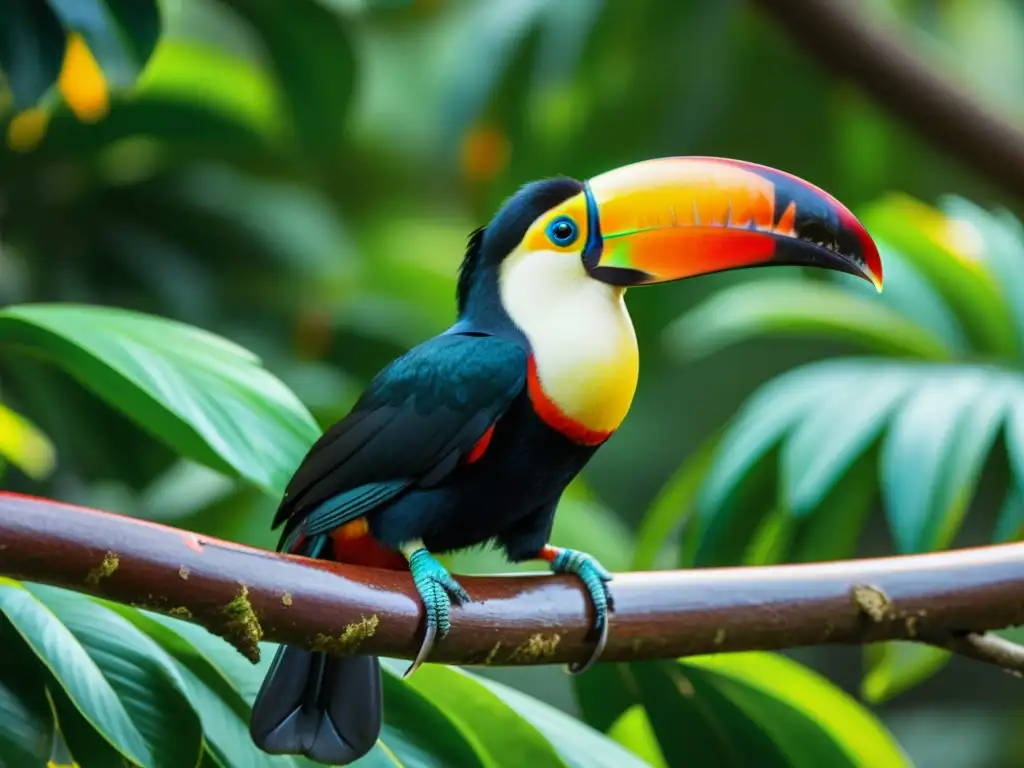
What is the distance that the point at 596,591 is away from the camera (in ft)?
3.38

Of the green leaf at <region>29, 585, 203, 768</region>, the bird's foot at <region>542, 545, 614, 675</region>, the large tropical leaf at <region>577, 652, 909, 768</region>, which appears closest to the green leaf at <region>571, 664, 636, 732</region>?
the large tropical leaf at <region>577, 652, 909, 768</region>

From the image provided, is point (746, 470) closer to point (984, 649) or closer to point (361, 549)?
point (984, 649)

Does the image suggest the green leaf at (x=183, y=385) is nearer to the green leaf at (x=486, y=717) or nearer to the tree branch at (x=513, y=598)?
the tree branch at (x=513, y=598)

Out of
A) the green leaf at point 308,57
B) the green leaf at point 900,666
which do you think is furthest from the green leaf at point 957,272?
the green leaf at point 308,57

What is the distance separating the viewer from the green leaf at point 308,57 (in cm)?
186

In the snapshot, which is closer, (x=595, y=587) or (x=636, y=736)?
(x=595, y=587)

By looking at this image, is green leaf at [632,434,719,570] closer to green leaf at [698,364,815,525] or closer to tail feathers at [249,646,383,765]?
green leaf at [698,364,815,525]

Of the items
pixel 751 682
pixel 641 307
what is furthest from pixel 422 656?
pixel 641 307

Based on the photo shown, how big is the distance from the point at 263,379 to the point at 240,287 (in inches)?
51.4

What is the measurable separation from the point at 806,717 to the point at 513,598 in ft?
1.31

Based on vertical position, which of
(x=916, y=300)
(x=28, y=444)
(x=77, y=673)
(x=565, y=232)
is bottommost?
(x=28, y=444)

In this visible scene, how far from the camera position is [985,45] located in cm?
349

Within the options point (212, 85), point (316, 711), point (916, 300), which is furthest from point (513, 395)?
point (212, 85)

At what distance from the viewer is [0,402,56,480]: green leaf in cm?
189
